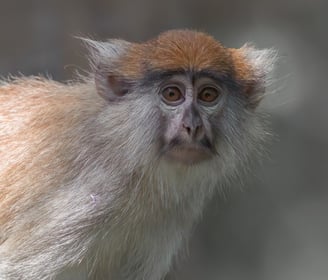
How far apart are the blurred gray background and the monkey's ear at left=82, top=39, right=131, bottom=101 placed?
210 centimetres

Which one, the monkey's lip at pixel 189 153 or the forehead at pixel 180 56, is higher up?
the forehead at pixel 180 56

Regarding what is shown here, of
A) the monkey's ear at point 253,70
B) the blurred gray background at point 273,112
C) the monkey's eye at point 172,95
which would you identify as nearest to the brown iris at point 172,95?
the monkey's eye at point 172,95

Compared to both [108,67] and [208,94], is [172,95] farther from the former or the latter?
[108,67]

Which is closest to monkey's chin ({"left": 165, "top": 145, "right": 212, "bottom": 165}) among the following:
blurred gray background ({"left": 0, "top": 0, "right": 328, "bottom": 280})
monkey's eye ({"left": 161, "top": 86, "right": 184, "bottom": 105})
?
monkey's eye ({"left": 161, "top": 86, "right": 184, "bottom": 105})

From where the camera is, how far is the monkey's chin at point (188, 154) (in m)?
4.04

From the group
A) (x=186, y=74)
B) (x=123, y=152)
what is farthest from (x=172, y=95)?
(x=123, y=152)

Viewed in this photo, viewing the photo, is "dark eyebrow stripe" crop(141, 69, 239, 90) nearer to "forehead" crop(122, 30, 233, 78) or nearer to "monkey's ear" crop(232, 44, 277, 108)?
"forehead" crop(122, 30, 233, 78)

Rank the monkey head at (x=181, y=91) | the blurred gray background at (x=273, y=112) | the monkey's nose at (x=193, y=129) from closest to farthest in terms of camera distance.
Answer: the monkey's nose at (x=193, y=129) → the monkey head at (x=181, y=91) → the blurred gray background at (x=273, y=112)

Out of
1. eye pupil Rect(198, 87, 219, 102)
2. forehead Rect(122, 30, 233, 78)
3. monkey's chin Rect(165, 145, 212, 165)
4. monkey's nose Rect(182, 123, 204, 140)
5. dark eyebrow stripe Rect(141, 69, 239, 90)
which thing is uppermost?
forehead Rect(122, 30, 233, 78)

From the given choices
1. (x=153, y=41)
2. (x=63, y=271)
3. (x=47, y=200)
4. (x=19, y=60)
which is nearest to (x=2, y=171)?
(x=47, y=200)

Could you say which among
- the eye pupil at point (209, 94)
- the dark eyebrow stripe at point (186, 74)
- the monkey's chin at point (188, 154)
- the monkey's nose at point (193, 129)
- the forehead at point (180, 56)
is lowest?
the monkey's chin at point (188, 154)

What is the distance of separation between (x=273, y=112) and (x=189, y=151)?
232 centimetres

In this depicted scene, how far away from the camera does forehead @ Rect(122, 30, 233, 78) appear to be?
4125 millimetres

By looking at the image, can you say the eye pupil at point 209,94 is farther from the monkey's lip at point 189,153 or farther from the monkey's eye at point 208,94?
the monkey's lip at point 189,153
